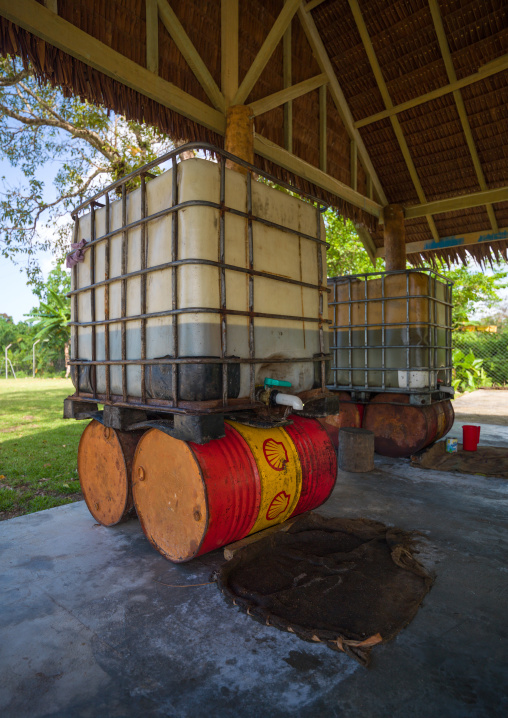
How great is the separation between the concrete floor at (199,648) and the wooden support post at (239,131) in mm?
4229

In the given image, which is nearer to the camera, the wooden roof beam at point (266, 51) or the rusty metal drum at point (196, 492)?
the rusty metal drum at point (196, 492)

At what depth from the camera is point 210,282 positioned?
3.04 m

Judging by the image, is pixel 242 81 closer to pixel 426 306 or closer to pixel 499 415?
pixel 426 306

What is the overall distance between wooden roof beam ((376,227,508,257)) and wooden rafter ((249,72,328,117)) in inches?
159

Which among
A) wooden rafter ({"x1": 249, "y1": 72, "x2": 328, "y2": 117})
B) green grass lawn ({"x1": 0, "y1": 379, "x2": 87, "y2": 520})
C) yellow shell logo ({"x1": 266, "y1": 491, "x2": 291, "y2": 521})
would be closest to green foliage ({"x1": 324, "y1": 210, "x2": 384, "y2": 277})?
wooden rafter ({"x1": 249, "y1": 72, "x2": 328, "y2": 117})

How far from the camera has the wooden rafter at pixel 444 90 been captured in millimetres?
5776

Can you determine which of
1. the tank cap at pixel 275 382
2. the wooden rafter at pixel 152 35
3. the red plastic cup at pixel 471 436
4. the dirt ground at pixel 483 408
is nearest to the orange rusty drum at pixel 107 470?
the tank cap at pixel 275 382

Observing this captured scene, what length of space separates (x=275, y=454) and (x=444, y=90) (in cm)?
605

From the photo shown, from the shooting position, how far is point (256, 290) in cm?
347

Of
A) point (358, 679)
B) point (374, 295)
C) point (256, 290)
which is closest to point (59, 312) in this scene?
point (374, 295)

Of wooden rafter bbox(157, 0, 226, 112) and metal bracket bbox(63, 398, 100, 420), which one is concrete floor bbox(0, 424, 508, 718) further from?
wooden rafter bbox(157, 0, 226, 112)

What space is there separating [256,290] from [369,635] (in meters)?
2.49

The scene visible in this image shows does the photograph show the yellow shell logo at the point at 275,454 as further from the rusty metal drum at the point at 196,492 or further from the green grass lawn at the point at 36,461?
the green grass lawn at the point at 36,461

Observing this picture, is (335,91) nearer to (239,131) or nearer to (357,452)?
(239,131)
